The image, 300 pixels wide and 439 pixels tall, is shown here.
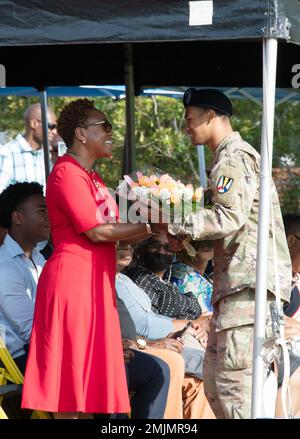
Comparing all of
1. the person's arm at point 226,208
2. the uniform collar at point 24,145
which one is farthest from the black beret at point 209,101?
the uniform collar at point 24,145

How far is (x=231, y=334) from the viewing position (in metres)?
4.48

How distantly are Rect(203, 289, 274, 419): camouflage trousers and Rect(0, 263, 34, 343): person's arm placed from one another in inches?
46.8

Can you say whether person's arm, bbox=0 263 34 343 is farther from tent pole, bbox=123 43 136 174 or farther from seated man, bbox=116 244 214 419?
tent pole, bbox=123 43 136 174

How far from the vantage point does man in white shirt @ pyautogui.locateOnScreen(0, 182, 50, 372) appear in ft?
16.9

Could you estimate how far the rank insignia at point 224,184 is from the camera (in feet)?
14.3

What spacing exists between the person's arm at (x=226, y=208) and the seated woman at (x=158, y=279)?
1647mm

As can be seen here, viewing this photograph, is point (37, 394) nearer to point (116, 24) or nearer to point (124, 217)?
point (124, 217)

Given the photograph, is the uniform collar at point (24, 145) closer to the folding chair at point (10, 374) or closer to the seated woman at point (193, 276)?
the seated woman at point (193, 276)

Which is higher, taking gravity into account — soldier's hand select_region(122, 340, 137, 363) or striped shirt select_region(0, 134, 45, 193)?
striped shirt select_region(0, 134, 45, 193)

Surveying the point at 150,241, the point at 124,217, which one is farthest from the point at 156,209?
the point at 150,241

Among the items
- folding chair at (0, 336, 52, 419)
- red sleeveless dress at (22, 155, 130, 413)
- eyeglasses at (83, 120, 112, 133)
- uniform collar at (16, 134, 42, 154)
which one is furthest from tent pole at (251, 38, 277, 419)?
uniform collar at (16, 134, 42, 154)
